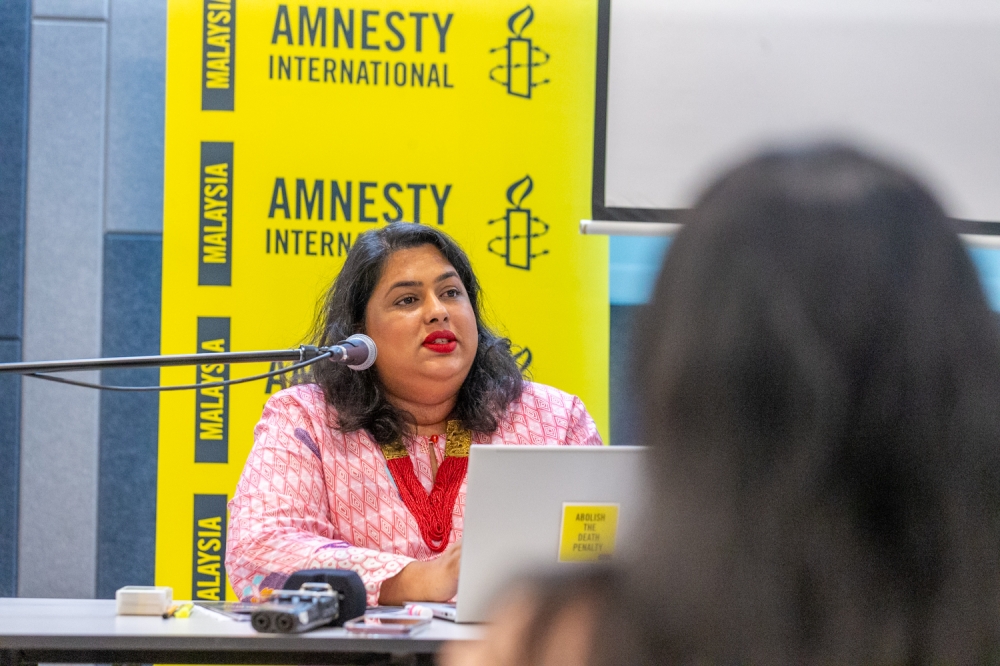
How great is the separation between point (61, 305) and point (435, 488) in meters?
1.84

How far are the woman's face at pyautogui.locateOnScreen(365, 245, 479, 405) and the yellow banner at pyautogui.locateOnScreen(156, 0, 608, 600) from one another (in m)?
0.68

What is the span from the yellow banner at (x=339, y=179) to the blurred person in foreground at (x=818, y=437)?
8.61ft

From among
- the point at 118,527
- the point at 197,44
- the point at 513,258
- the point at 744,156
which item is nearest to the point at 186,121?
the point at 197,44

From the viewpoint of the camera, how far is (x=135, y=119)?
11.7 feet

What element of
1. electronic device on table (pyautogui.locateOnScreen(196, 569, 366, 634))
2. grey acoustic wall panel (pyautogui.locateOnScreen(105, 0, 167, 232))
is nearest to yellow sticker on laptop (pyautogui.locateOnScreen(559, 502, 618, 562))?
electronic device on table (pyautogui.locateOnScreen(196, 569, 366, 634))

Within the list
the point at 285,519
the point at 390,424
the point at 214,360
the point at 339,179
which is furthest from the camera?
the point at 339,179

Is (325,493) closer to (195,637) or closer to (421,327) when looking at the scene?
(421,327)

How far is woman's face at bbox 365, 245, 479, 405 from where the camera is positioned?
96.3 inches

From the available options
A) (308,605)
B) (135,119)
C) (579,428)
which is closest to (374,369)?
(579,428)

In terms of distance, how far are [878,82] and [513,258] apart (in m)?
1.33

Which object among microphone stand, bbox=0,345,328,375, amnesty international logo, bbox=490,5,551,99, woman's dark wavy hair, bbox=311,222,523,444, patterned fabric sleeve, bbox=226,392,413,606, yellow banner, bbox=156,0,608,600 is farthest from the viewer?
amnesty international logo, bbox=490,5,551,99

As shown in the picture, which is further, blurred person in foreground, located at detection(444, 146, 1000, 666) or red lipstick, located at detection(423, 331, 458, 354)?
red lipstick, located at detection(423, 331, 458, 354)

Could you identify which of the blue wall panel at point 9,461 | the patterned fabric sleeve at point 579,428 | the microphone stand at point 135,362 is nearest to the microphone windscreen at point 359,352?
the microphone stand at point 135,362

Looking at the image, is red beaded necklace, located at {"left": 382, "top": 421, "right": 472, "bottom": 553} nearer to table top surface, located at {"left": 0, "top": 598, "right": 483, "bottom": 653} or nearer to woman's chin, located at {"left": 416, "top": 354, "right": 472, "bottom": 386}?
woman's chin, located at {"left": 416, "top": 354, "right": 472, "bottom": 386}
